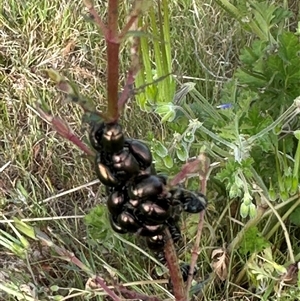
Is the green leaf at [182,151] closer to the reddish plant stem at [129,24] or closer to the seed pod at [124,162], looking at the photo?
the seed pod at [124,162]

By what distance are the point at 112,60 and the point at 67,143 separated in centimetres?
96

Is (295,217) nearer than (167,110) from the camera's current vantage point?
No

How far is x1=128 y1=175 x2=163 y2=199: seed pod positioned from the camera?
794 mm

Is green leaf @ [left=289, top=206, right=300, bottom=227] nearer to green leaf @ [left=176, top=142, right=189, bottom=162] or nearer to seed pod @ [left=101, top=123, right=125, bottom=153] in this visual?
green leaf @ [left=176, top=142, right=189, bottom=162]

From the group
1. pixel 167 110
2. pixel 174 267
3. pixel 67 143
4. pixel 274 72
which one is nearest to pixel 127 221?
pixel 174 267

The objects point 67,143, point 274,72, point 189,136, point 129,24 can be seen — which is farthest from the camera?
point 67,143

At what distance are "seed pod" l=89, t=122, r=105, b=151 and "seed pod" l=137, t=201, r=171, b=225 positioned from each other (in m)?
0.09

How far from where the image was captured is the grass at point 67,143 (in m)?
1.34

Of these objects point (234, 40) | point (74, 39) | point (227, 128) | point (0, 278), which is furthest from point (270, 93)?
point (74, 39)

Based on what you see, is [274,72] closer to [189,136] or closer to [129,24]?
[189,136]

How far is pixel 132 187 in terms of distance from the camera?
2.62 ft

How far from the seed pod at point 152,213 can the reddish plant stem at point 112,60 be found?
0.12 meters

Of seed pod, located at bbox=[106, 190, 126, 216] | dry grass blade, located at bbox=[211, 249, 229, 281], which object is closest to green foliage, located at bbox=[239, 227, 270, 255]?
dry grass blade, located at bbox=[211, 249, 229, 281]

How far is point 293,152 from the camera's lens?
54.3 inches
